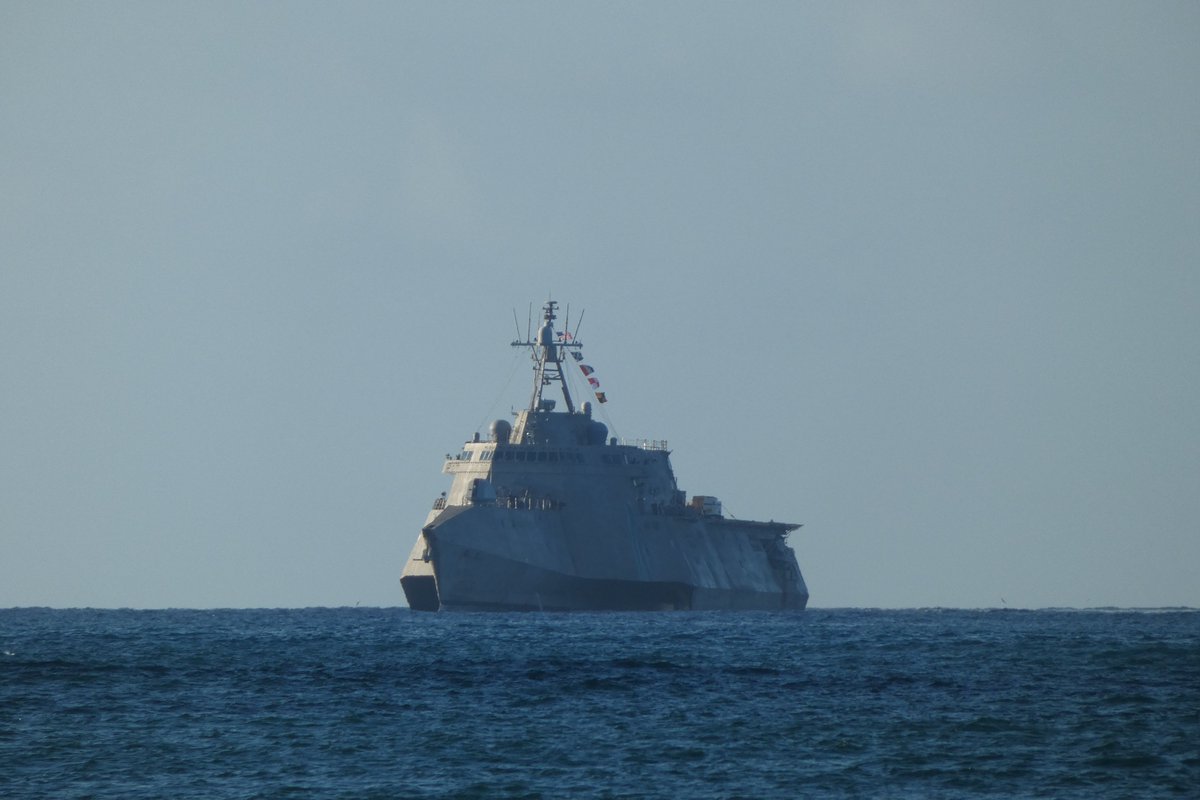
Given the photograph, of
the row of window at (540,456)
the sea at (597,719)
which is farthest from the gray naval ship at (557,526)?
the sea at (597,719)

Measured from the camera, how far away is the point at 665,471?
105 m

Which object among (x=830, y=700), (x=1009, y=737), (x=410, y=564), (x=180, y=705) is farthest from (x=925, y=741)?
(x=410, y=564)

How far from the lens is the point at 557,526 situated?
94375mm

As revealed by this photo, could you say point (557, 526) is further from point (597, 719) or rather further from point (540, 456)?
point (597, 719)

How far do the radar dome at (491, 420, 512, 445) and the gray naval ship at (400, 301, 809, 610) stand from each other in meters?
0.06

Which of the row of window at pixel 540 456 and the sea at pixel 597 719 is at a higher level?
the row of window at pixel 540 456

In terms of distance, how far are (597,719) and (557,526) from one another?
Result: 50629 mm

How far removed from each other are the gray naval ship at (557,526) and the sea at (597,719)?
1674cm

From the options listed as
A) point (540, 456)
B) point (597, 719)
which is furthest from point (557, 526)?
point (597, 719)

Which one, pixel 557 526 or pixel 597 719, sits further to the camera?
pixel 557 526

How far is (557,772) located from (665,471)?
226 feet

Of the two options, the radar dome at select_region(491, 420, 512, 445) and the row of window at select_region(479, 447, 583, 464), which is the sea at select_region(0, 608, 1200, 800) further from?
the radar dome at select_region(491, 420, 512, 445)

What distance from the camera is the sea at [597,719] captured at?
34.9 m

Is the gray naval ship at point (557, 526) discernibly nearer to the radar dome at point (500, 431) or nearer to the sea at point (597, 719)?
the radar dome at point (500, 431)
